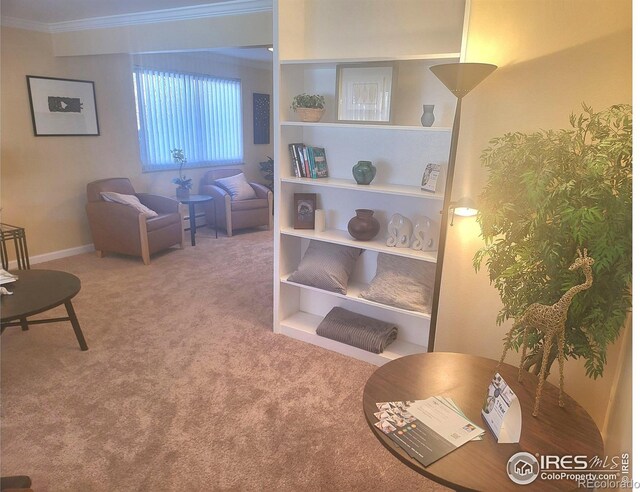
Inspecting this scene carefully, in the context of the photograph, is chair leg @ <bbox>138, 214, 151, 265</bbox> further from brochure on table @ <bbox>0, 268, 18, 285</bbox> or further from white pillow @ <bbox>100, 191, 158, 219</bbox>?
brochure on table @ <bbox>0, 268, 18, 285</bbox>

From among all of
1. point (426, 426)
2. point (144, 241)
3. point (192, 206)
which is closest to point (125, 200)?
point (144, 241)

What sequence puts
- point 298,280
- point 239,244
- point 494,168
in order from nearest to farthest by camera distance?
point 494,168 → point 298,280 → point 239,244

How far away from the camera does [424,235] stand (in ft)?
8.02

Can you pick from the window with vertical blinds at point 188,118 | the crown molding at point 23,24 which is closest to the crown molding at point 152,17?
the crown molding at point 23,24

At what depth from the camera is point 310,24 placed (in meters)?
2.62

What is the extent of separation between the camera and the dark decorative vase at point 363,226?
2.58 metres

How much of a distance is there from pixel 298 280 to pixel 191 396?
38.3 inches

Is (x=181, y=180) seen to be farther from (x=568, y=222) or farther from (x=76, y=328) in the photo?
(x=568, y=222)

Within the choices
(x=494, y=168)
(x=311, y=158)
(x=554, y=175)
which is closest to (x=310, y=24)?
(x=311, y=158)

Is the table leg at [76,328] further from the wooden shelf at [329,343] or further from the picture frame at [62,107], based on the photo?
the picture frame at [62,107]

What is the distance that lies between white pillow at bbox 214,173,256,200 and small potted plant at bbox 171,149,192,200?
0.43m

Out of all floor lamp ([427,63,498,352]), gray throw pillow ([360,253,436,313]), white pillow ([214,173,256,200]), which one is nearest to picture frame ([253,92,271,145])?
white pillow ([214,173,256,200])

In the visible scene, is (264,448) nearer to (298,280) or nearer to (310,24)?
(298,280)

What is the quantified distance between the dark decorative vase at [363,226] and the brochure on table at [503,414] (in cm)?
139
